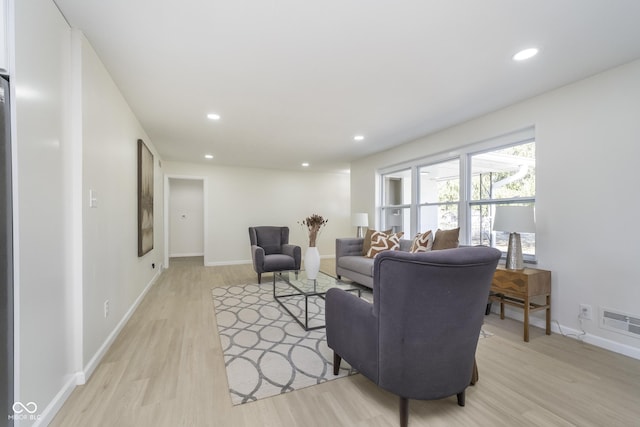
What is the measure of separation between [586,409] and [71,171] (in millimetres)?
3455

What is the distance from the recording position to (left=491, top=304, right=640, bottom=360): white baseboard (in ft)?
7.22

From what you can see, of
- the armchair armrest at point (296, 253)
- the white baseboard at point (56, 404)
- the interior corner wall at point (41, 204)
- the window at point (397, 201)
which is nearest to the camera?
the interior corner wall at point (41, 204)

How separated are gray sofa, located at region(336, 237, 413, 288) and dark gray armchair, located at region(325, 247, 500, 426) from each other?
2.21 metres

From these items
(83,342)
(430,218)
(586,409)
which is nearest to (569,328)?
(586,409)

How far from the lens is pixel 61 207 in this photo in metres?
1.69

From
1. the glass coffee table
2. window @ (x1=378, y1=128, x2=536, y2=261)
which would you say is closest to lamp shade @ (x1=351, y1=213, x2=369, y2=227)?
window @ (x1=378, y1=128, x2=536, y2=261)

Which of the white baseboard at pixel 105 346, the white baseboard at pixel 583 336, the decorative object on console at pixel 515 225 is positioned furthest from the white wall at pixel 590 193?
the white baseboard at pixel 105 346

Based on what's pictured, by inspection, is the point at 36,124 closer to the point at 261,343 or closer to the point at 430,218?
the point at 261,343

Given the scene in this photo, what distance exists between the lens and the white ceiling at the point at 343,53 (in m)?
1.64

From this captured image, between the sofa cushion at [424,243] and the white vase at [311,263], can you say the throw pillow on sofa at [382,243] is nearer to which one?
the sofa cushion at [424,243]

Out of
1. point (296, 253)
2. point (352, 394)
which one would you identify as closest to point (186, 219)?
point (296, 253)

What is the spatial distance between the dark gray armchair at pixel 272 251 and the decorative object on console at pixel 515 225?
291 cm

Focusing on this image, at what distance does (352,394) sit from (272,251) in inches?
146

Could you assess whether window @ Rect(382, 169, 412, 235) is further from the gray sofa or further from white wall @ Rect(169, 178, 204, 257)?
A: white wall @ Rect(169, 178, 204, 257)
